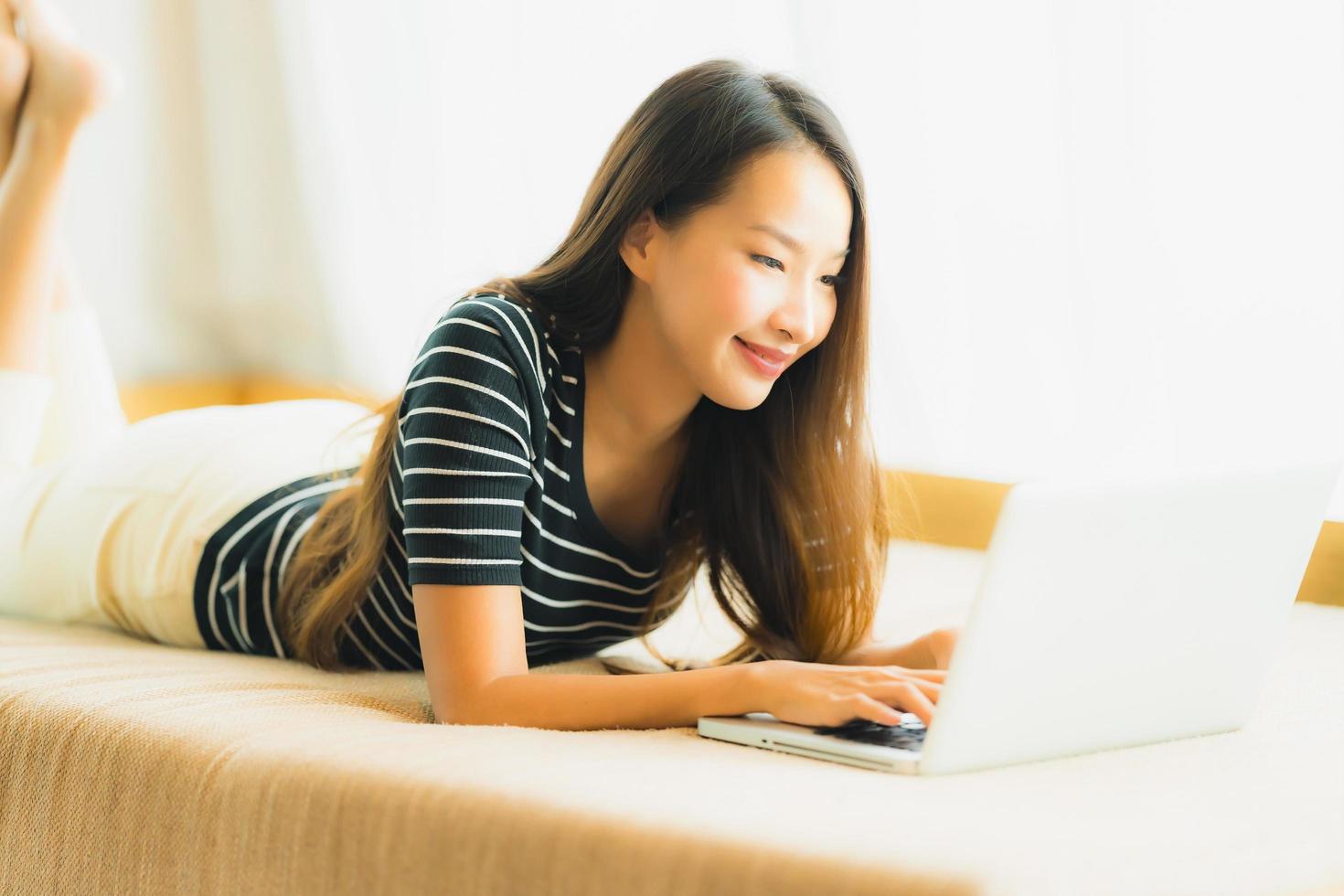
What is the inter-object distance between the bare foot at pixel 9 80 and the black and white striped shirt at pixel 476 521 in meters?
0.75

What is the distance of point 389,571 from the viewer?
141cm

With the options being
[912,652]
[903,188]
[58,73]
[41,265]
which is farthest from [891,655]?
[58,73]

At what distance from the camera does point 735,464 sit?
1.45m

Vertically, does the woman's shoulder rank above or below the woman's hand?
above

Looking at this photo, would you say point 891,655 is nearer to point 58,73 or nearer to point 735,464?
point 735,464

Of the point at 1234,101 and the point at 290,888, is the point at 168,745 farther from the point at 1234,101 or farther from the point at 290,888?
the point at 1234,101

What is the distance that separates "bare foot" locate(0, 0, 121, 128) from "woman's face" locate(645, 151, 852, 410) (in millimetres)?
1077

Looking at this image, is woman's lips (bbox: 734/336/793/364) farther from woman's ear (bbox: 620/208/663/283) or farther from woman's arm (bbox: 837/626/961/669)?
woman's arm (bbox: 837/626/961/669)

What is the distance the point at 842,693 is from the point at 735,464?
16.9 inches

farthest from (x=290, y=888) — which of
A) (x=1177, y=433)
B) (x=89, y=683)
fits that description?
(x=1177, y=433)

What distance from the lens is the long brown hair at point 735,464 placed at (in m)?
1.30

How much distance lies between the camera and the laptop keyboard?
1027 mm

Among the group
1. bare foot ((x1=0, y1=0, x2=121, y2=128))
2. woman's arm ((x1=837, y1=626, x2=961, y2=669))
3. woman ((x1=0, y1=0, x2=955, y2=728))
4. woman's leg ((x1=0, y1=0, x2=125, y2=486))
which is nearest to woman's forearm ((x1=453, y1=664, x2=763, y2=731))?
woman ((x1=0, y1=0, x2=955, y2=728))

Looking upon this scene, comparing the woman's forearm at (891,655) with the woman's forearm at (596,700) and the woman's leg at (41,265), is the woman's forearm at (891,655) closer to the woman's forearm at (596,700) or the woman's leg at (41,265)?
the woman's forearm at (596,700)
